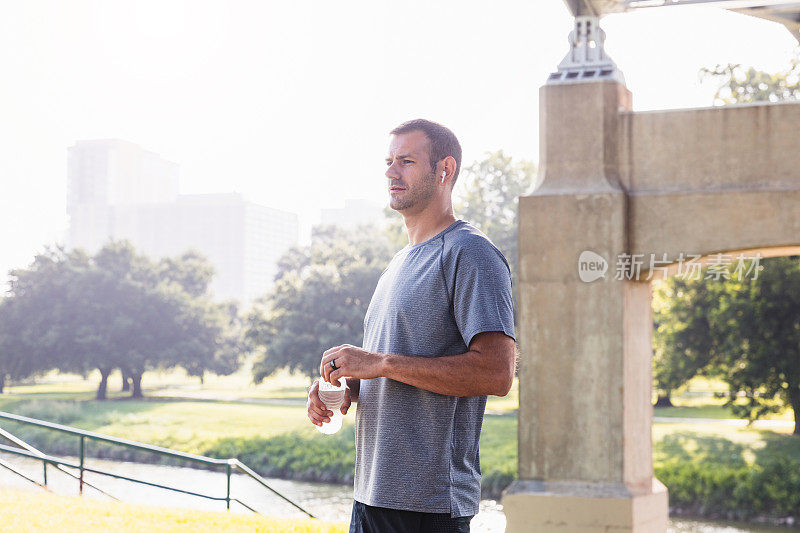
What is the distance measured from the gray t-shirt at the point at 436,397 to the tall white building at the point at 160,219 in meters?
117

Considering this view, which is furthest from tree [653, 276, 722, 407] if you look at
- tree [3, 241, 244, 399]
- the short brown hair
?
tree [3, 241, 244, 399]

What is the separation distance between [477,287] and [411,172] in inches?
14.4

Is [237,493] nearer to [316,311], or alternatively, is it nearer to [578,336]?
[316,311]

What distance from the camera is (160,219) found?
395 ft

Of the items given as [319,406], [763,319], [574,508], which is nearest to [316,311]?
[763,319]

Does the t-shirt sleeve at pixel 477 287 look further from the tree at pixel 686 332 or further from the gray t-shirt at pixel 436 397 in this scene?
the tree at pixel 686 332

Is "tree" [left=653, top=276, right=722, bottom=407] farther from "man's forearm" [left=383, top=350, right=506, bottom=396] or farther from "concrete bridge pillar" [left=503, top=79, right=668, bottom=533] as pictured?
"man's forearm" [left=383, top=350, right=506, bottom=396]

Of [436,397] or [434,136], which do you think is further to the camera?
[434,136]

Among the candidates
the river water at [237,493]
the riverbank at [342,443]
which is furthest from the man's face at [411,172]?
the riverbank at [342,443]

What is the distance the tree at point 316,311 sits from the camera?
1230 inches

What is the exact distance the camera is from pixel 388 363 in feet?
6.21

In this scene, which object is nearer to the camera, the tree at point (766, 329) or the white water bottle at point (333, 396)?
the white water bottle at point (333, 396)

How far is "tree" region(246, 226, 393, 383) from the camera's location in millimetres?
31250

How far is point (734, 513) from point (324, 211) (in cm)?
12944
